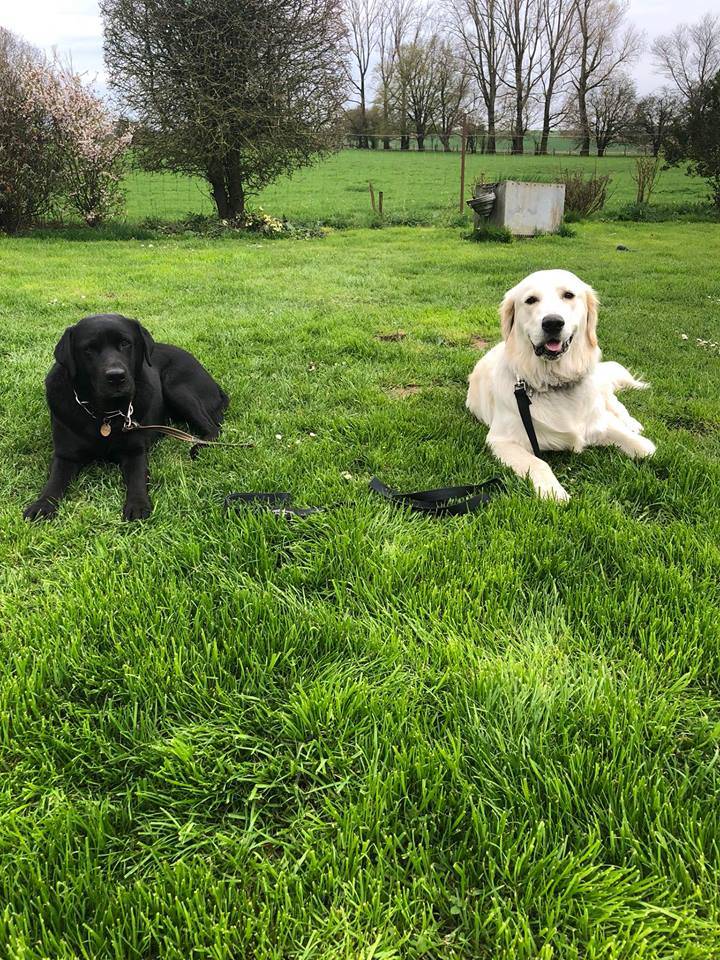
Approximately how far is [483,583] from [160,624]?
1054mm

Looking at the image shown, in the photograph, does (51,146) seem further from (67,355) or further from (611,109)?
(611,109)

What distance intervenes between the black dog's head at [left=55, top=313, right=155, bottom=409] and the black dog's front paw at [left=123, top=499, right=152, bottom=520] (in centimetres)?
57

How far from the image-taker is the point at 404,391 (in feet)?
14.5

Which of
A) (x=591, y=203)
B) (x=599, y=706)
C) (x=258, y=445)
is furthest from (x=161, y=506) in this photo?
(x=591, y=203)

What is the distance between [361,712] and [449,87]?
5447 centimetres

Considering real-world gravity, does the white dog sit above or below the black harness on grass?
above

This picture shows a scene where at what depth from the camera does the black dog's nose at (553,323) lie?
9.79ft

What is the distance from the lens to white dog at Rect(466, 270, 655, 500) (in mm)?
3104

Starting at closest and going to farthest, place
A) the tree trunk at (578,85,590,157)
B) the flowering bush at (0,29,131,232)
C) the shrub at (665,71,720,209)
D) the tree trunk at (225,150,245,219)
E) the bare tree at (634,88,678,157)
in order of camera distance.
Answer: the flowering bush at (0,29,131,232) < the tree trunk at (225,150,245,219) < the shrub at (665,71,720,209) < the bare tree at (634,88,678,157) < the tree trunk at (578,85,590,157)

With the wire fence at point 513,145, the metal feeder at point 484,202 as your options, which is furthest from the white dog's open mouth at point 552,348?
the wire fence at point 513,145

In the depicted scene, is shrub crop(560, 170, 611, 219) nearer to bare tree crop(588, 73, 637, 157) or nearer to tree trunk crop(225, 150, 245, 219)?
tree trunk crop(225, 150, 245, 219)

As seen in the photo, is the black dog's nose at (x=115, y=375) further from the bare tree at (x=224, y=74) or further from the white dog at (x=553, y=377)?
the bare tree at (x=224, y=74)

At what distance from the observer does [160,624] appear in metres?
1.87

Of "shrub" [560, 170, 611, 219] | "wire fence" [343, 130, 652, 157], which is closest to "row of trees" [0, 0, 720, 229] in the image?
"shrub" [560, 170, 611, 219]
